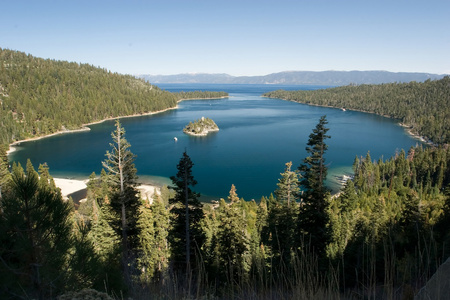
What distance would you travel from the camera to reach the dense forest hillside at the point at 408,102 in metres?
84.4

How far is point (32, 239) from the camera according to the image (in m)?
2.96

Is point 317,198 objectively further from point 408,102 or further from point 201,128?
point 408,102

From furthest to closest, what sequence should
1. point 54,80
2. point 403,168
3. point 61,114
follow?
point 54,80 → point 61,114 → point 403,168

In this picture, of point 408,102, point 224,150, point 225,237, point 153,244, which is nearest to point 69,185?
point 153,244

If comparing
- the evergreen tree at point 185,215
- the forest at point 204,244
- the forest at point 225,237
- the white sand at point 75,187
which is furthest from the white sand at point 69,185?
the evergreen tree at point 185,215

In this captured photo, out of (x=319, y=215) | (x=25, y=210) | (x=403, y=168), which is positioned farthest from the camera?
(x=403, y=168)

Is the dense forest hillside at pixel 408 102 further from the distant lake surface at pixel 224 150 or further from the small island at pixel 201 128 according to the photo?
the small island at pixel 201 128

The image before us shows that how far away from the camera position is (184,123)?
9231 centimetres

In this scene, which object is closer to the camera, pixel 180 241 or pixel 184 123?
pixel 180 241

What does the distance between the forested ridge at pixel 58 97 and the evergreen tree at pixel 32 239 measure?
7435 cm

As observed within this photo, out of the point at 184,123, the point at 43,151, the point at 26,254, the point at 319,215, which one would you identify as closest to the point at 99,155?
the point at 43,151

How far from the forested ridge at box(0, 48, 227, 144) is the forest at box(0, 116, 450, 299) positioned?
54.4m

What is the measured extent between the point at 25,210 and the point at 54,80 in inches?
4892

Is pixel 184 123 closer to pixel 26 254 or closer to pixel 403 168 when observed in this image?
pixel 403 168
